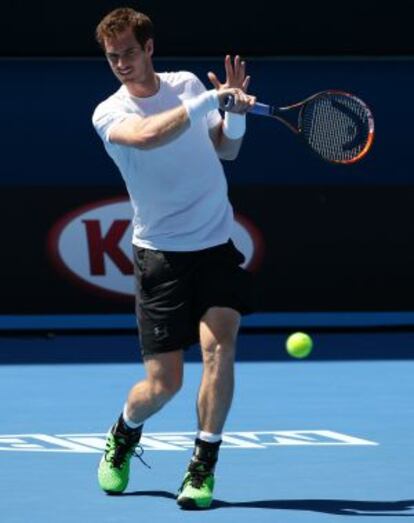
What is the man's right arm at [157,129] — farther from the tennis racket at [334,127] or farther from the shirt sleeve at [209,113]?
the tennis racket at [334,127]

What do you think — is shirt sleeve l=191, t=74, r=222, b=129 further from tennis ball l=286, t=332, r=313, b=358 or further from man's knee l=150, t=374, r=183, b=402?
tennis ball l=286, t=332, r=313, b=358

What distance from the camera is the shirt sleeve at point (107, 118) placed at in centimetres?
731

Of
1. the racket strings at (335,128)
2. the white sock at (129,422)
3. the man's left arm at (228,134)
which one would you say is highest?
the racket strings at (335,128)

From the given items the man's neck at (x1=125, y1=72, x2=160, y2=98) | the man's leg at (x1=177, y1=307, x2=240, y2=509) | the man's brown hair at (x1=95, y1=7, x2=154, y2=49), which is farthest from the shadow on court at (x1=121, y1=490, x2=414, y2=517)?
the man's brown hair at (x1=95, y1=7, x2=154, y2=49)

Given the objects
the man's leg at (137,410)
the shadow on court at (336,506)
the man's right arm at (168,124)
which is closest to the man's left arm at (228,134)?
the man's right arm at (168,124)

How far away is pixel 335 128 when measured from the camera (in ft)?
26.2

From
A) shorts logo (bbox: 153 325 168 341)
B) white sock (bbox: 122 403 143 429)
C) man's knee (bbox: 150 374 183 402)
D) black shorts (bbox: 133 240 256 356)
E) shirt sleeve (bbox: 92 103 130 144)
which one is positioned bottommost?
white sock (bbox: 122 403 143 429)

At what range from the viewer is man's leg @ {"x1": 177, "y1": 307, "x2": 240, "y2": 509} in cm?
738

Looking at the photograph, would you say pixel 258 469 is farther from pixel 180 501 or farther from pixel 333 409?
pixel 333 409

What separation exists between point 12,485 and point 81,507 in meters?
0.60

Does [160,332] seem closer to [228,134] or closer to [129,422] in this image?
[129,422]

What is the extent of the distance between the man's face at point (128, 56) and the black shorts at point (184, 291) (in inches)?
29.9

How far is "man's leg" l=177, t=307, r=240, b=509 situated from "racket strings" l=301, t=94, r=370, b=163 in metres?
0.95

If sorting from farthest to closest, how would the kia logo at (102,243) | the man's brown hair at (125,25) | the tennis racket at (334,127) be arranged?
the kia logo at (102,243), the tennis racket at (334,127), the man's brown hair at (125,25)
